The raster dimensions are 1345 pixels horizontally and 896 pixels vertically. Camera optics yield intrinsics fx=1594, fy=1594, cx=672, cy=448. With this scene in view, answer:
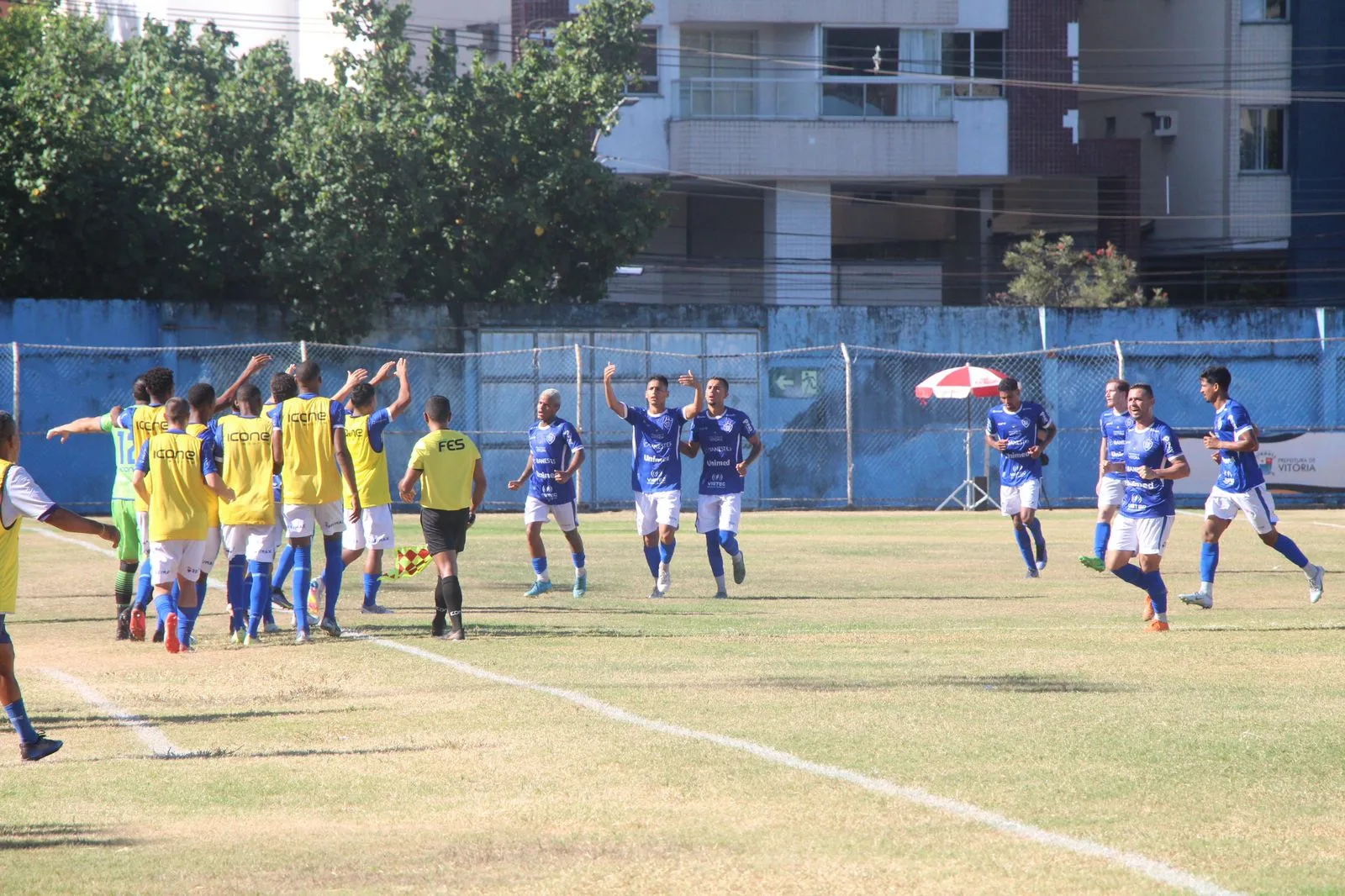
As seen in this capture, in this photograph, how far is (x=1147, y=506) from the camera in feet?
41.2

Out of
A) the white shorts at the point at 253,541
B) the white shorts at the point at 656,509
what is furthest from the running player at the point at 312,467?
the white shorts at the point at 656,509

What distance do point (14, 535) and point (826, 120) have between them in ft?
115

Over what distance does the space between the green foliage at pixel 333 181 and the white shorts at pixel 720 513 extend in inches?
564

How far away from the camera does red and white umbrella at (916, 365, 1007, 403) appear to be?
28016mm

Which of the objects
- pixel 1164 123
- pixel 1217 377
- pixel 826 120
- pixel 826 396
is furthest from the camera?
pixel 1164 123

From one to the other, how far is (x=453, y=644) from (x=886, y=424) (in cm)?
1980

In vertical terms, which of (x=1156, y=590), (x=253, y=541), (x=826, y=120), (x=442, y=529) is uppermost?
(x=826, y=120)

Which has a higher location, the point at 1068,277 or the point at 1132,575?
the point at 1068,277

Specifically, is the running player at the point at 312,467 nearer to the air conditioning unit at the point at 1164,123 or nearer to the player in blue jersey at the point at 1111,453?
the player in blue jersey at the point at 1111,453

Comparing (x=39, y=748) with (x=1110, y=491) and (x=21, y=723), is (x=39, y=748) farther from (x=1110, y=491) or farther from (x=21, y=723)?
(x=1110, y=491)

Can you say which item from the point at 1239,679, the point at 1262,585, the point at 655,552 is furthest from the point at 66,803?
the point at 1262,585

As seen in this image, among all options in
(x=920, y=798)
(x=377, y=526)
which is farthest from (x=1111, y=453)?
(x=920, y=798)

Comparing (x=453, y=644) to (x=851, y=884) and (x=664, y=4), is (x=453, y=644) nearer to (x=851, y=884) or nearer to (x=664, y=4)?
(x=851, y=884)

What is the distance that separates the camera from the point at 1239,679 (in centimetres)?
964
